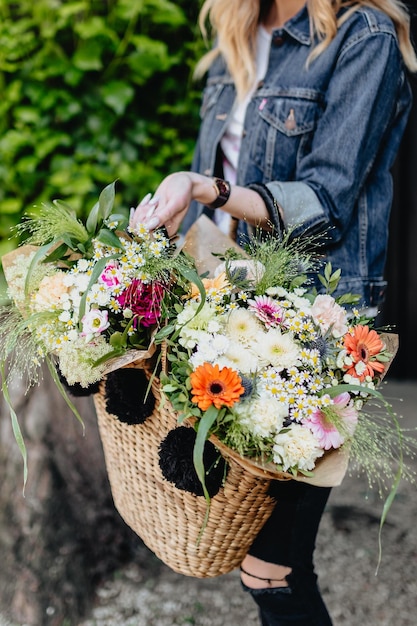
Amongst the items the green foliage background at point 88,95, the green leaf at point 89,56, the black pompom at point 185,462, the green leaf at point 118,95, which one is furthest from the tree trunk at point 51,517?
the black pompom at point 185,462

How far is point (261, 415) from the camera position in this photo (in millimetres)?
1069

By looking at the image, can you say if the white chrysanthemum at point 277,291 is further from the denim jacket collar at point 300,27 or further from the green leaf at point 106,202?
the denim jacket collar at point 300,27

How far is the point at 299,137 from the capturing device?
5.17 ft

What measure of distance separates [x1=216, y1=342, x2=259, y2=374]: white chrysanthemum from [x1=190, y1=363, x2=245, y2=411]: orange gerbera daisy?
0.03 meters

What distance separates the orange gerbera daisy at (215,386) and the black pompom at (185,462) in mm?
138

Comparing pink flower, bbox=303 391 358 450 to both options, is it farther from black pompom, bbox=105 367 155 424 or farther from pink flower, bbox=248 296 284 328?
black pompom, bbox=105 367 155 424

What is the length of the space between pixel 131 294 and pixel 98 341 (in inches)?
3.7

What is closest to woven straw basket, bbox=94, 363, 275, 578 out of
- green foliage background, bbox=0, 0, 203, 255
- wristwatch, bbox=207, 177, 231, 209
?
wristwatch, bbox=207, 177, 231, 209

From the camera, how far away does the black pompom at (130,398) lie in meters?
1.23

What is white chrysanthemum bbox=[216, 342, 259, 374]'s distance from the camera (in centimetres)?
110

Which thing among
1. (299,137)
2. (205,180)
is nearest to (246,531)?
(205,180)

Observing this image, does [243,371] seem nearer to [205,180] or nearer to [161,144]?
[205,180]

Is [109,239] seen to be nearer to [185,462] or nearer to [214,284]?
[214,284]

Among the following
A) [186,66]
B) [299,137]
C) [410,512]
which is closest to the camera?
[299,137]
